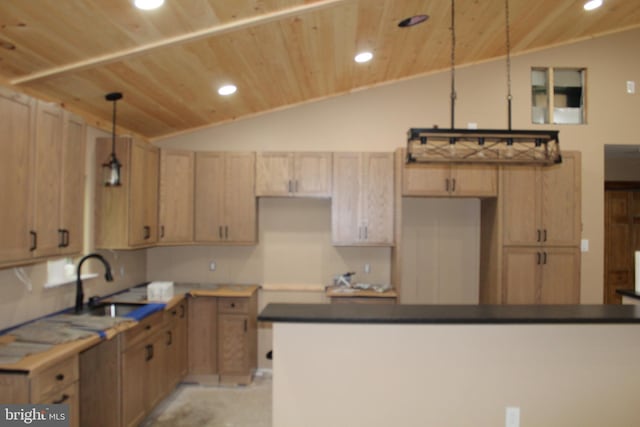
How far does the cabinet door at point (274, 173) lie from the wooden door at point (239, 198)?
0.08 m

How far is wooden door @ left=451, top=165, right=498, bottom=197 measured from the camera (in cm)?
384

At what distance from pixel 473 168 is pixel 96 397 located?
380cm

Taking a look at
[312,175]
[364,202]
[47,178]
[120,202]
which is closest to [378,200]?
[364,202]

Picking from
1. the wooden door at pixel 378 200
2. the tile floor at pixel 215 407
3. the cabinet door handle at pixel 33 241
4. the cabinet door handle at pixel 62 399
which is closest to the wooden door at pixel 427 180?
the wooden door at pixel 378 200

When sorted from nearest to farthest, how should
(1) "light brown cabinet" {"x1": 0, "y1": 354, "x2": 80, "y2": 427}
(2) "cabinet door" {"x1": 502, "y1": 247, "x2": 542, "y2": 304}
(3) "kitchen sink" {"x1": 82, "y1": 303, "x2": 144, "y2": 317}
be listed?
1. (1) "light brown cabinet" {"x1": 0, "y1": 354, "x2": 80, "y2": 427}
2. (3) "kitchen sink" {"x1": 82, "y1": 303, "x2": 144, "y2": 317}
3. (2) "cabinet door" {"x1": 502, "y1": 247, "x2": 542, "y2": 304}

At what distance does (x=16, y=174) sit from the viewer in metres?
2.15

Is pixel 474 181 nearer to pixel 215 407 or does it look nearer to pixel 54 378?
pixel 215 407

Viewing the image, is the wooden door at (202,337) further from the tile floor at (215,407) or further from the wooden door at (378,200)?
the wooden door at (378,200)

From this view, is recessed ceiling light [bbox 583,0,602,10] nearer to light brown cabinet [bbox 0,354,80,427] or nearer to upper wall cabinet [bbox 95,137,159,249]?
upper wall cabinet [bbox 95,137,159,249]

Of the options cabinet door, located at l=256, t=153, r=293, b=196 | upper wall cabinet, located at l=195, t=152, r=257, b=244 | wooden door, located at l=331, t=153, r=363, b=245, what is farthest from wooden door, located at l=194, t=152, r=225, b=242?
wooden door, located at l=331, t=153, r=363, b=245

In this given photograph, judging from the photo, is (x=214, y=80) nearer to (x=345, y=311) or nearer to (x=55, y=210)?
(x=55, y=210)

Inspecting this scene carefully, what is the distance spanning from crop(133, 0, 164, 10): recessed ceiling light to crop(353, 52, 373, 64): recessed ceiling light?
70.9 inches

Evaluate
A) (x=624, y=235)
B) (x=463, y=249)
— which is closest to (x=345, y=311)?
(x=463, y=249)

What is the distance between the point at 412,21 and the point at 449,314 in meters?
2.15
